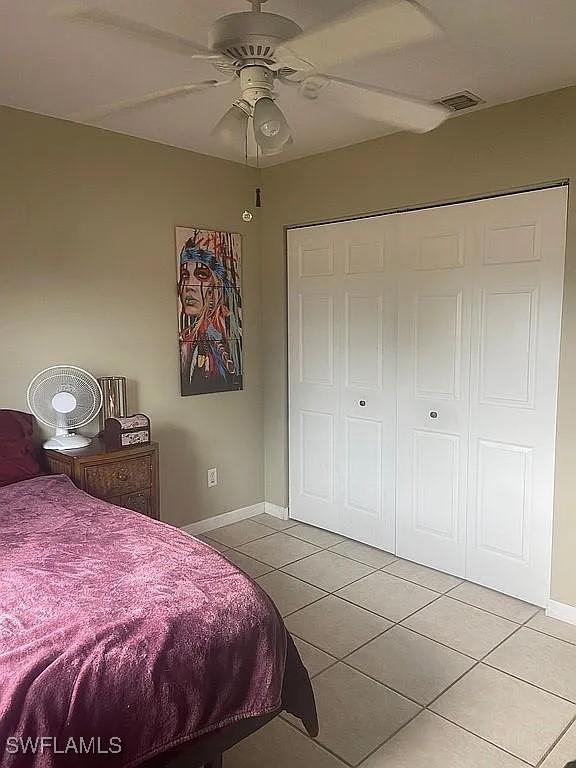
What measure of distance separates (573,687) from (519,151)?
2.25 m

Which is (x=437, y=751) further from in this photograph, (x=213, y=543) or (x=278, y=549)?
(x=213, y=543)

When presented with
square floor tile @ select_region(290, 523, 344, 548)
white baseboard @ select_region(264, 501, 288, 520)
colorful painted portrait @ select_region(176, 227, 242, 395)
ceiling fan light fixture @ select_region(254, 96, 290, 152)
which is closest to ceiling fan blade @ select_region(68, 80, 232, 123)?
ceiling fan light fixture @ select_region(254, 96, 290, 152)

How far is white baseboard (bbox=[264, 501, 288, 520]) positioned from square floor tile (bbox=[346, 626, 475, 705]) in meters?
1.52

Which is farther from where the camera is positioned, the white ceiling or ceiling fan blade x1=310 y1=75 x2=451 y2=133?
the white ceiling

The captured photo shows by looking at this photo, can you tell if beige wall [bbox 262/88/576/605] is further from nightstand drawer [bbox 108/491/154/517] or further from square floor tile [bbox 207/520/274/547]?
nightstand drawer [bbox 108/491/154/517]

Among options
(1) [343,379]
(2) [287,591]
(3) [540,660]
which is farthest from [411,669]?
(1) [343,379]

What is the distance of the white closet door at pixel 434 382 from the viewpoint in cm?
313

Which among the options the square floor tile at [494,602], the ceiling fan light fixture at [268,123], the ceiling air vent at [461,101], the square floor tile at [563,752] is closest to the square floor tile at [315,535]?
the square floor tile at [494,602]

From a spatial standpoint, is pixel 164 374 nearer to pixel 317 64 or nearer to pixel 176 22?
pixel 176 22

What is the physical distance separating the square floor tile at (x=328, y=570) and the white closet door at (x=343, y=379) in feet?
0.89

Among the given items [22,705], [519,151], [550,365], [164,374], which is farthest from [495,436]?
[22,705]

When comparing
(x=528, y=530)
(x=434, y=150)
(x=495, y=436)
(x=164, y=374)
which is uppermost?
(x=434, y=150)

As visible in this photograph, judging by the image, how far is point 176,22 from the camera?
2061mm

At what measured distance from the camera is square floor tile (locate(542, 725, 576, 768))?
1.96 meters
